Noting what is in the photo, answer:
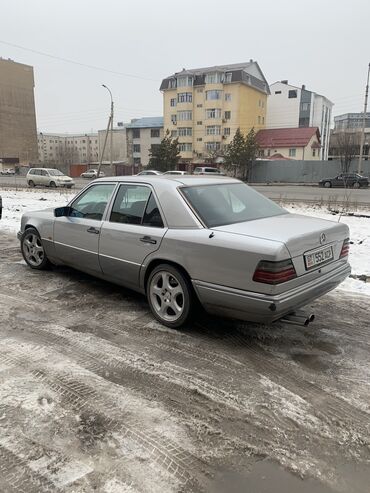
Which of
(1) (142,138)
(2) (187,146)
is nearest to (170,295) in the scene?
(2) (187,146)

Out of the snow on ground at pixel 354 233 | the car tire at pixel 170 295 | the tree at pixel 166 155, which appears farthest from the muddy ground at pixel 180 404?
the tree at pixel 166 155

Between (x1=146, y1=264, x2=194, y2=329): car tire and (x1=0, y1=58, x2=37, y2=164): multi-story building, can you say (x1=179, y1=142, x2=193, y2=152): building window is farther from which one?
(x1=146, y1=264, x2=194, y2=329): car tire

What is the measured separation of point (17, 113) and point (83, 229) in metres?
97.6

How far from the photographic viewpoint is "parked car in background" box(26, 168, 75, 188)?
104ft

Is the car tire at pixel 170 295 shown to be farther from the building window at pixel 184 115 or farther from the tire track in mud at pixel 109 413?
the building window at pixel 184 115

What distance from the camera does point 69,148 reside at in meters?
118

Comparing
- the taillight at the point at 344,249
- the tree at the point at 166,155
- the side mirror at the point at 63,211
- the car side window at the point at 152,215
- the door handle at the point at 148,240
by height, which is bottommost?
the taillight at the point at 344,249

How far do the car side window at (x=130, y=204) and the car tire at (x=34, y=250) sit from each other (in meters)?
1.84

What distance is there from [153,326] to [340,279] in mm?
1984

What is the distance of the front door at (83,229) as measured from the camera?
16.4 ft

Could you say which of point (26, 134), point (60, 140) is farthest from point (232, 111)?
point (60, 140)

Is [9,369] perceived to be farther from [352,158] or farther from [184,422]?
[352,158]

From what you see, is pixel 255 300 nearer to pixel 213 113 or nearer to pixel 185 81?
pixel 213 113

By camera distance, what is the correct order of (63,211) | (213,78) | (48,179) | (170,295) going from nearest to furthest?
(170,295) → (63,211) → (48,179) → (213,78)
